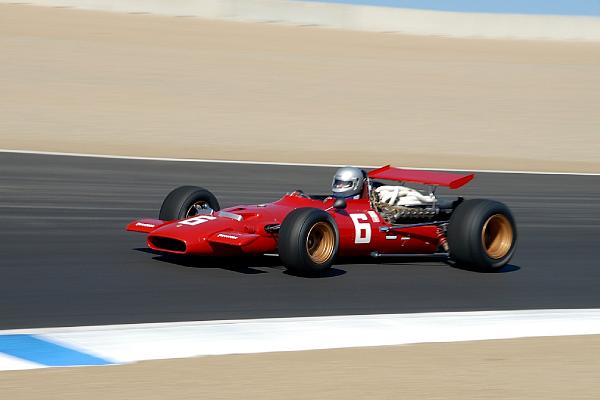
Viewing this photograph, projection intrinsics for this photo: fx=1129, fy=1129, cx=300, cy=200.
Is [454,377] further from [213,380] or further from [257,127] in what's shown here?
[257,127]

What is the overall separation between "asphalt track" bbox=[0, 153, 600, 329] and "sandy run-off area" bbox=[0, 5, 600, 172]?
191 inches

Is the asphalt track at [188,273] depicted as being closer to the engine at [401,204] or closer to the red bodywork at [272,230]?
the red bodywork at [272,230]

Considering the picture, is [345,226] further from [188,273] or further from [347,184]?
[188,273]

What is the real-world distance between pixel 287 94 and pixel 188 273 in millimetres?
20847

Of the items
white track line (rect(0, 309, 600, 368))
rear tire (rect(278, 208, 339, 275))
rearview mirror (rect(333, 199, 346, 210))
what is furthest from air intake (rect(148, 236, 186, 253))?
white track line (rect(0, 309, 600, 368))

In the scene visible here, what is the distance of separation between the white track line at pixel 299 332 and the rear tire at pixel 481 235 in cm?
165

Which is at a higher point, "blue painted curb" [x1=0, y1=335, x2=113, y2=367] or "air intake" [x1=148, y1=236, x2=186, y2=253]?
"air intake" [x1=148, y1=236, x2=186, y2=253]

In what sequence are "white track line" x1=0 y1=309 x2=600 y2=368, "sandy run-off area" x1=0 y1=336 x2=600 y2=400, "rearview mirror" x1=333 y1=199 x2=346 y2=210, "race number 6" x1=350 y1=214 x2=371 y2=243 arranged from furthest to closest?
1. "race number 6" x1=350 y1=214 x2=371 y2=243
2. "rearview mirror" x1=333 y1=199 x2=346 y2=210
3. "white track line" x1=0 y1=309 x2=600 y2=368
4. "sandy run-off area" x1=0 y1=336 x2=600 y2=400

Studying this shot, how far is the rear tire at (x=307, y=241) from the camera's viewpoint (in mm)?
9648

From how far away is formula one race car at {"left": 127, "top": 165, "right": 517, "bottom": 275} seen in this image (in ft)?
32.0

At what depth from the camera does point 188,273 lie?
9.78 metres

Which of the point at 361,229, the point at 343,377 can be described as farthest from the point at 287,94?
the point at 343,377

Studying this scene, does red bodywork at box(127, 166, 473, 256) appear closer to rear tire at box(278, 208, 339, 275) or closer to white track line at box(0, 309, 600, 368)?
rear tire at box(278, 208, 339, 275)

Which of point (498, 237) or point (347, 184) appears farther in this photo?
point (498, 237)
